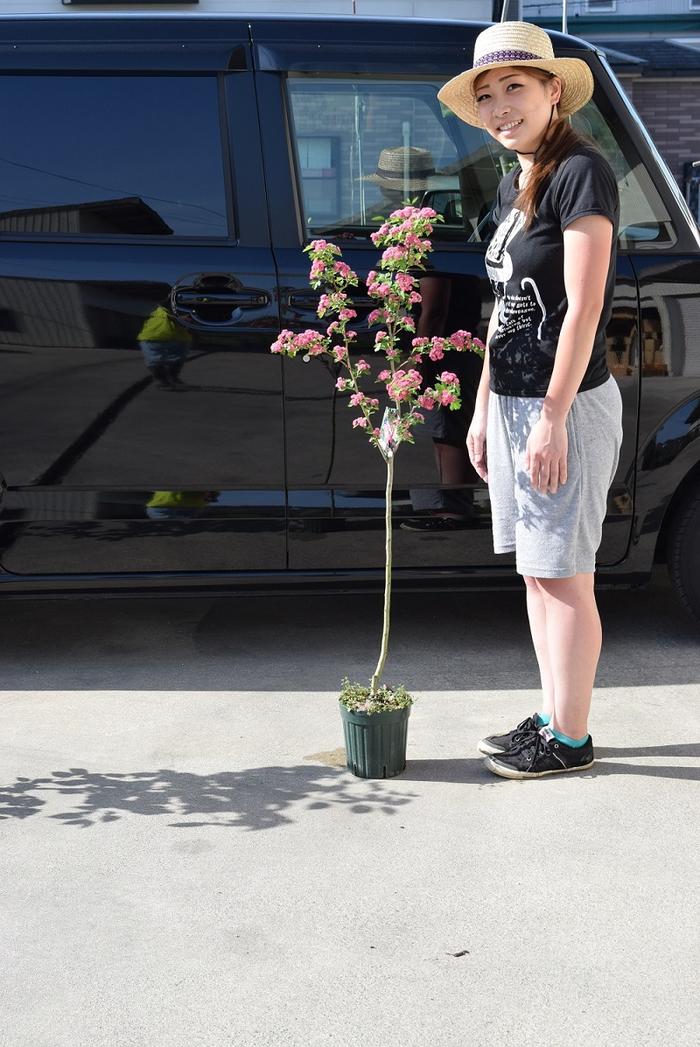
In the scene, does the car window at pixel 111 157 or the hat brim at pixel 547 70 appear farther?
the car window at pixel 111 157

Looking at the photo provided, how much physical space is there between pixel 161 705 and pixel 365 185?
1646mm

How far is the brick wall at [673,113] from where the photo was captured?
1847 centimetres

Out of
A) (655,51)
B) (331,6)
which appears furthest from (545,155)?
(655,51)

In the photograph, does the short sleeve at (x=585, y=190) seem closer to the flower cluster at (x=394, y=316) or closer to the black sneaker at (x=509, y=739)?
the flower cluster at (x=394, y=316)

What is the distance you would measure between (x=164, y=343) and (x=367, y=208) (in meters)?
0.72

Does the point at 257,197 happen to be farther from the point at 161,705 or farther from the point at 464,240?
the point at 161,705

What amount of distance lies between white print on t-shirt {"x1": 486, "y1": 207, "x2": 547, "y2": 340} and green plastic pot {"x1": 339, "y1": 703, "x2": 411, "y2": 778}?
98 centimetres

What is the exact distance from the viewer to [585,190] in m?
2.69

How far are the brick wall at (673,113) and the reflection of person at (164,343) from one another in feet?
53.5

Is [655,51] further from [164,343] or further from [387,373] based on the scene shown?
[387,373]

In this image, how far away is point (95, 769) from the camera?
10.7ft

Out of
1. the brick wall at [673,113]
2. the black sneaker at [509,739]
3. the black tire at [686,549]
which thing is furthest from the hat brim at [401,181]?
the brick wall at [673,113]

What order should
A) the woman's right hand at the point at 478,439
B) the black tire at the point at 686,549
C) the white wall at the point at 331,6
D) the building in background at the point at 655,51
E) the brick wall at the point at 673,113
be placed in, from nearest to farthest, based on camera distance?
1. the woman's right hand at the point at 478,439
2. the black tire at the point at 686,549
3. the white wall at the point at 331,6
4. the building in background at the point at 655,51
5. the brick wall at the point at 673,113

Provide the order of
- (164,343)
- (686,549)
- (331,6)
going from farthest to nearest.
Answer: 1. (331,6)
2. (686,549)
3. (164,343)
